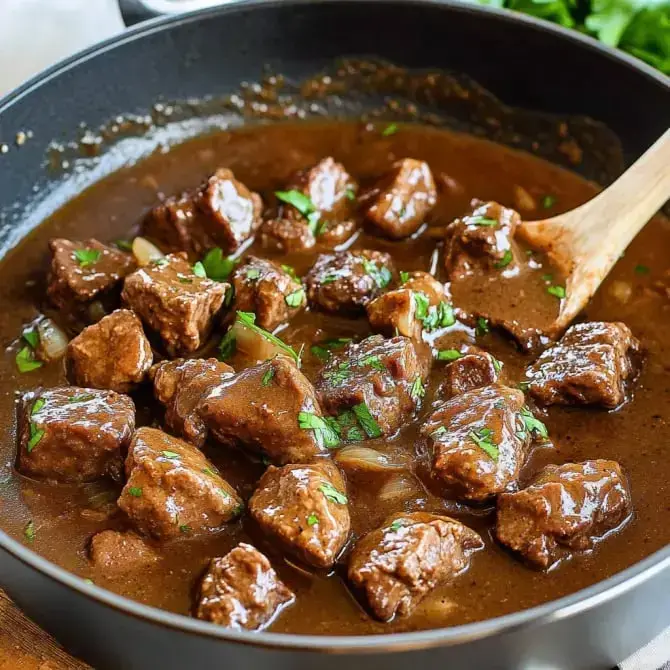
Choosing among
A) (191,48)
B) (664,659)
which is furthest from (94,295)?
(664,659)

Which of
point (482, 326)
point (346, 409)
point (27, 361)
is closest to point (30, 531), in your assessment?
point (27, 361)

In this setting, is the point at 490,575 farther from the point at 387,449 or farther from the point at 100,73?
the point at 100,73

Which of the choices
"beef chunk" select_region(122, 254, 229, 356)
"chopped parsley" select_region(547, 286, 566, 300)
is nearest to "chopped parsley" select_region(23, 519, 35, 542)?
"beef chunk" select_region(122, 254, 229, 356)

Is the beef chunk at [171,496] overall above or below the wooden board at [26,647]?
above

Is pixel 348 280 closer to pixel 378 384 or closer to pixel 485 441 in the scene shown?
pixel 378 384

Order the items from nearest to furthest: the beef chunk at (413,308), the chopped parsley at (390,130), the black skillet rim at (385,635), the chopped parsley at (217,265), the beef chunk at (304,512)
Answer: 1. the black skillet rim at (385,635)
2. the beef chunk at (304,512)
3. the beef chunk at (413,308)
4. the chopped parsley at (217,265)
5. the chopped parsley at (390,130)

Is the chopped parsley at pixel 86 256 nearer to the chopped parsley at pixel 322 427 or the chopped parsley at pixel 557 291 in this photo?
the chopped parsley at pixel 322 427

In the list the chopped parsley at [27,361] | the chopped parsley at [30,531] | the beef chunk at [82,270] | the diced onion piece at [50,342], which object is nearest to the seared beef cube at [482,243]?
the beef chunk at [82,270]
